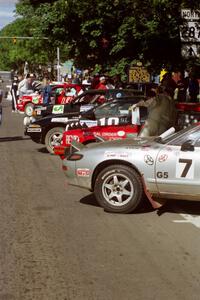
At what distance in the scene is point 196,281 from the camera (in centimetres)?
495

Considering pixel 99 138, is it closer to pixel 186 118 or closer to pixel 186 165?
pixel 186 118

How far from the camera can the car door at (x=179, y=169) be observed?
7117 millimetres

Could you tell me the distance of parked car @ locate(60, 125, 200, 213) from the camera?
23.5ft

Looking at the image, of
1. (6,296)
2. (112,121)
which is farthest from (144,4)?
(6,296)

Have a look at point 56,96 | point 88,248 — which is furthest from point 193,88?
point 88,248

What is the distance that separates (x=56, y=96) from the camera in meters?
21.8

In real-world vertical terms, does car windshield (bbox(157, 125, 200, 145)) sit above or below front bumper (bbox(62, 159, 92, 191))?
above

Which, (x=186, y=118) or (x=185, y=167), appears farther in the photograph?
(x=186, y=118)

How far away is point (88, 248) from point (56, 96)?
53.1ft

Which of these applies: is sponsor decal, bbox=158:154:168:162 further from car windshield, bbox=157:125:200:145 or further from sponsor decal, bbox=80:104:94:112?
sponsor decal, bbox=80:104:94:112

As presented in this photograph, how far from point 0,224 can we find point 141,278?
2.49 metres

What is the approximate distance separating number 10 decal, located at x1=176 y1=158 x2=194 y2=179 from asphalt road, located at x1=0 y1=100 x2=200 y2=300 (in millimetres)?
571

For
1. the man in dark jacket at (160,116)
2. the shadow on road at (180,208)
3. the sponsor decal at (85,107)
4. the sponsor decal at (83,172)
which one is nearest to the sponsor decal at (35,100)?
the sponsor decal at (85,107)

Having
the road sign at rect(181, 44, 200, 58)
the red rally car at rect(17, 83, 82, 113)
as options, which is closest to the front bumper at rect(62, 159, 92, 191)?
the road sign at rect(181, 44, 200, 58)
